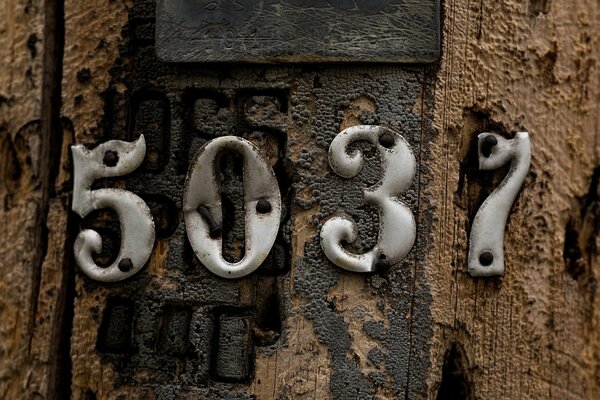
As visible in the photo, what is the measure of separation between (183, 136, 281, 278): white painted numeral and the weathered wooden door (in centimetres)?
2

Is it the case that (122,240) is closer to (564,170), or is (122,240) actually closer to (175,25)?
(175,25)

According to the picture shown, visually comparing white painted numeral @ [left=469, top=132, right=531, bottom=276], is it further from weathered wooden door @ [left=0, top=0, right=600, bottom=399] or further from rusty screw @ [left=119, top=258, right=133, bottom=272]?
rusty screw @ [left=119, top=258, right=133, bottom=272]

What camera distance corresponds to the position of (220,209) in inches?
54.9

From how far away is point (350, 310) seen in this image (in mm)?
1363

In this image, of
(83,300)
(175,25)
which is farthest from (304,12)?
(83,300)

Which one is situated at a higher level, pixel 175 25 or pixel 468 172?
pixel 175 25

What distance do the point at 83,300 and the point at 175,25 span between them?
50cm

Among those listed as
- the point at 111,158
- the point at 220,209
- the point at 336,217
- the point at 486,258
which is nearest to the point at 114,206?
the point at 111,158

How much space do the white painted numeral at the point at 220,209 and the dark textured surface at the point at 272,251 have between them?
20 mm

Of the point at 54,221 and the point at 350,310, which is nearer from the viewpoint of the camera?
the point at 350,310

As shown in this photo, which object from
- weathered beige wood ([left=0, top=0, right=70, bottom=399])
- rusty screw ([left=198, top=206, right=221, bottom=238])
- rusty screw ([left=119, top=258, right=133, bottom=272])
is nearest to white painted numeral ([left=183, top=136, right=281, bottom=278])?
rusty screw ([left=198, top=206, right=221, bottom=238])

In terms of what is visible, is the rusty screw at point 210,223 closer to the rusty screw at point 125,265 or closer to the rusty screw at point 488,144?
the rusty screw at point 125,265

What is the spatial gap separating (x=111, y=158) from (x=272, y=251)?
0.33 meters

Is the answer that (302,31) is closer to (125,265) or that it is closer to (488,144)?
(488,144)
